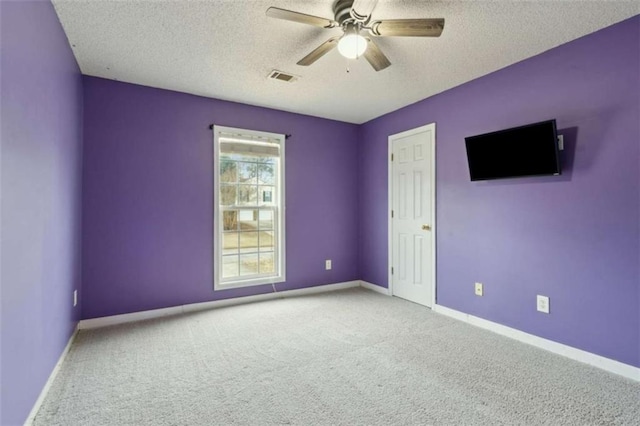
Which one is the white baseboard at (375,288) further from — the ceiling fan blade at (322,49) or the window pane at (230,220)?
the ceiling fan blade at (322,49)

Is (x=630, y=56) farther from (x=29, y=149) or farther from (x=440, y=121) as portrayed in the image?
(x=29, y=149)

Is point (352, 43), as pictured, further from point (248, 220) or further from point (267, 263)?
point (267, 263)

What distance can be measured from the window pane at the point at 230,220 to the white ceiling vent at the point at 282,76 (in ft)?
5.54

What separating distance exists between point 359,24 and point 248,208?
2.59 m

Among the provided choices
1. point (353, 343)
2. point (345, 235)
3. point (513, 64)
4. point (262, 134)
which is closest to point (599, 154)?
point (513, 64)

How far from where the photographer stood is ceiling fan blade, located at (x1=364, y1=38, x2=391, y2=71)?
223 cm

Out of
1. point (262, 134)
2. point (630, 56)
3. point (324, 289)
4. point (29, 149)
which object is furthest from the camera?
point (324, 289)

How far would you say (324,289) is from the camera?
4559 millimetres

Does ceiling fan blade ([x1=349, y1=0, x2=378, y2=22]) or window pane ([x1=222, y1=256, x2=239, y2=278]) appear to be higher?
ceiling fan blade ([x1=349, y1=0, x2=378, y2=22])

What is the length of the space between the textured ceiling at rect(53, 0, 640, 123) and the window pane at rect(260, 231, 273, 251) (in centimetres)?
173

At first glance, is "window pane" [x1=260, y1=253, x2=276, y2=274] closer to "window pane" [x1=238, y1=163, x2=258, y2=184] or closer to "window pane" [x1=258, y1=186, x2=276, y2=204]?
"window pane" [x1=258, y1=186, x2=276, y2=204]

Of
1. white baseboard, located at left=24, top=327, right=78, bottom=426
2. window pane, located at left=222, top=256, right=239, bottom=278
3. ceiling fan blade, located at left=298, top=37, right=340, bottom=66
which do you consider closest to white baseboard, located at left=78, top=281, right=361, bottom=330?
window pane, located at left=222, top=256, right=239, bottom=278

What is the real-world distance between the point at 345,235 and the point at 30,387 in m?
A: 3.67

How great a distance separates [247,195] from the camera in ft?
13.4
